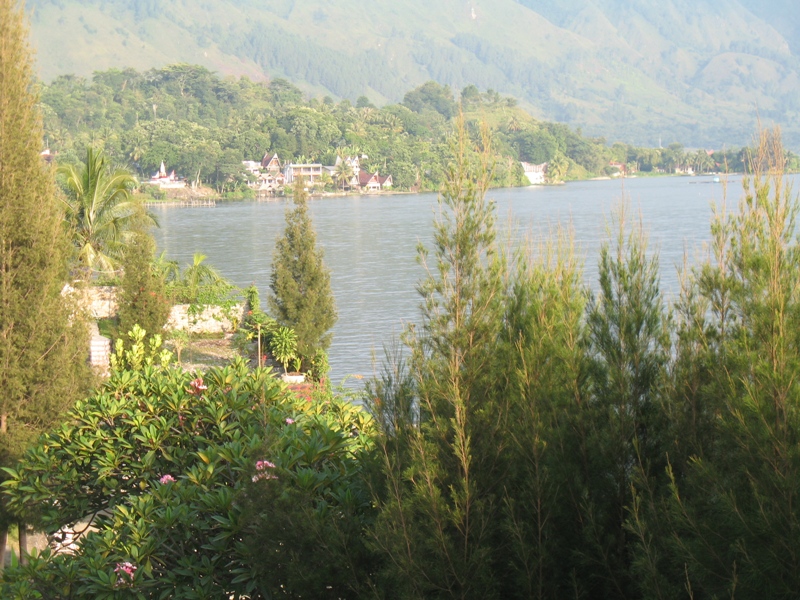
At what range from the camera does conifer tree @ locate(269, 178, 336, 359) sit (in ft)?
47.8

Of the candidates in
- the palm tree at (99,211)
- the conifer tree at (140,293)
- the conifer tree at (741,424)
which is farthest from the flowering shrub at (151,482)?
the palm tree at (99,211)

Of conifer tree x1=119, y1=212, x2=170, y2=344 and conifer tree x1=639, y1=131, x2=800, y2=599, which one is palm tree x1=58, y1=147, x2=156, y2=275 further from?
conifer tree x1=639, y1=131, x2=800, y2=599

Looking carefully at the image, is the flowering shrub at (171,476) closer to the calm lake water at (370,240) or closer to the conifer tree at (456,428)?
the conifer tree at (456,428)

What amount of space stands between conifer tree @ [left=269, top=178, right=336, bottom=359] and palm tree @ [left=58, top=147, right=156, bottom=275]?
4.08 meters

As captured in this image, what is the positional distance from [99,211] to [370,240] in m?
27.1

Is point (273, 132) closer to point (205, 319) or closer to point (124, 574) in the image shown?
point (205, 319)

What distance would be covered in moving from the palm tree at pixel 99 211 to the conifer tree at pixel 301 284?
13.4 feet

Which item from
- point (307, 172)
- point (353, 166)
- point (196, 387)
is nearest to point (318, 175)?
point (307, 172)

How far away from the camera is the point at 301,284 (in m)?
14.7

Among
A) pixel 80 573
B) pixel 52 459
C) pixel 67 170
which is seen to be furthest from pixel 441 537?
pixel 67 170

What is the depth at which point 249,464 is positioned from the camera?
15.9ft

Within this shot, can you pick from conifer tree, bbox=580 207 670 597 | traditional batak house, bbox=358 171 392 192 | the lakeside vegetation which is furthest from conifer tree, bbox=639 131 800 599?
traditional batak house, bbox=358 171 392 192

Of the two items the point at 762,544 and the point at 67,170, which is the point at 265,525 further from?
the point at 67,170

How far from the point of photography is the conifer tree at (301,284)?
14.6 metres
